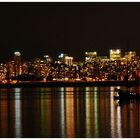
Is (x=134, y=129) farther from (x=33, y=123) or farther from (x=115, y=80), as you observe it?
(x=115, y=80)

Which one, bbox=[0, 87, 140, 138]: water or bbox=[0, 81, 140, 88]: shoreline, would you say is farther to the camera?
bbox=[0, 81, 140, 88]: shoreline

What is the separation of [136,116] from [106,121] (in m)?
2.31

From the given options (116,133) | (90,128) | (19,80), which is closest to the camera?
(116,133)

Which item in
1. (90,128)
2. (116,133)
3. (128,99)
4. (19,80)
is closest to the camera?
(116,133)

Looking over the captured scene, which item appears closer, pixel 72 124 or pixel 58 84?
pixel 72 124

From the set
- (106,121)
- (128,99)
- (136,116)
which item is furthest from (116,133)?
(128,99)

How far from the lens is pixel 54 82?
10512 centimetres

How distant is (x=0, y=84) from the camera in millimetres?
104000

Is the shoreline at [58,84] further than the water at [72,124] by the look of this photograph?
Yes

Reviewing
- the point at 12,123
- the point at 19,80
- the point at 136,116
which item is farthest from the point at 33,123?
the point at 19,80

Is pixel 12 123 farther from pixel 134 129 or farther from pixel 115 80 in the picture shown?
pixel 115 80

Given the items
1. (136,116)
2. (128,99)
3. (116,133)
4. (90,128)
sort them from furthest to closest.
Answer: (128,99)
(136,116)
(90,128)
(116,133)

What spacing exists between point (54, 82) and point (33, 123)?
259 feet

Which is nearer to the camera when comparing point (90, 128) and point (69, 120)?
point (90, 128)
